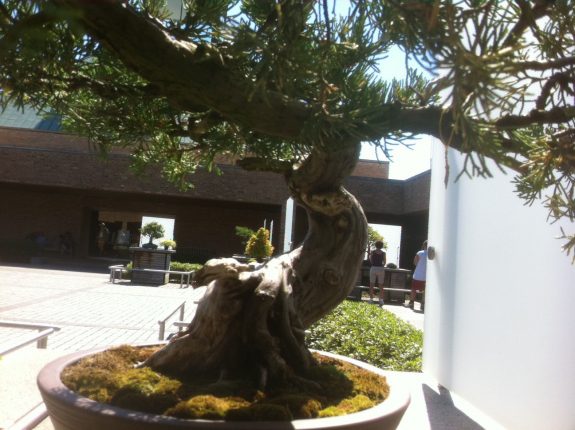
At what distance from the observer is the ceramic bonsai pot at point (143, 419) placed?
4.80ft

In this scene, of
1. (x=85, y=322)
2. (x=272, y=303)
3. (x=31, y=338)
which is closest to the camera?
(x=272, y=303)

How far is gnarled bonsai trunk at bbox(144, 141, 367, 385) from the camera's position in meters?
2.07

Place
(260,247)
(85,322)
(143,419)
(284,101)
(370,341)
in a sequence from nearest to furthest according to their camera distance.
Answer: (284,101)
(143,419)
(370,341)
(85,322)
(260,247)

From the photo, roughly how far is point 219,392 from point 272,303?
1.30ft

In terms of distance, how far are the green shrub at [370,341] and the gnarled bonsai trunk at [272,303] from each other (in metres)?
3.52

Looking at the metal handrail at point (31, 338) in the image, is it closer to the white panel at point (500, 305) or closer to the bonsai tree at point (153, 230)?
the white panel at point (500, 305)

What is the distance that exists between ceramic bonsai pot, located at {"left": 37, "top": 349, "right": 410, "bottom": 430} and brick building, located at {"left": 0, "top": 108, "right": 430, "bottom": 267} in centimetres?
1909

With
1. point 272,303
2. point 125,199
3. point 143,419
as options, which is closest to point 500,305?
point 272,303

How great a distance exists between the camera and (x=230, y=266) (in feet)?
6.30

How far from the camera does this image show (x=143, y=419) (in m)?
1.47

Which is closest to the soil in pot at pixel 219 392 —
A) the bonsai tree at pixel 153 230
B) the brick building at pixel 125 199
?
the brick building at pixel 125 199


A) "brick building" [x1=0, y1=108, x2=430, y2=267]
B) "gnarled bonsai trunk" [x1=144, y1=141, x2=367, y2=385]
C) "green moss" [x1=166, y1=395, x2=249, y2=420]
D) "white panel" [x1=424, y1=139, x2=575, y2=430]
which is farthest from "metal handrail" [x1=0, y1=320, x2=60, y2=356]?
"brick building" [x1=0, y1=108, x2=430, y2=267]

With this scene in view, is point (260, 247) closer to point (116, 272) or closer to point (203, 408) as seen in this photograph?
point (116, 272)

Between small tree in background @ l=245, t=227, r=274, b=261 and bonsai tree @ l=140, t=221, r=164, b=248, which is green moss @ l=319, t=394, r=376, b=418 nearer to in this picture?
small tree in background @ l=245, t=227, r=274, b=261
